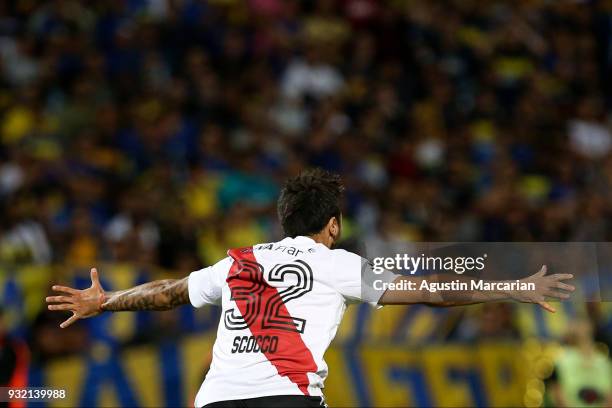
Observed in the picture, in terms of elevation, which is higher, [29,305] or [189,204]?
[189,204]

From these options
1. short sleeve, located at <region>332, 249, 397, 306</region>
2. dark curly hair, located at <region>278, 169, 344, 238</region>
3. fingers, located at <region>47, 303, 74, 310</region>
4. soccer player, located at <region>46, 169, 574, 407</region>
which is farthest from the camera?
fingers, located at <region>47, 303, 74, 310</region>

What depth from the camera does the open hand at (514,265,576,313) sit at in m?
5.11

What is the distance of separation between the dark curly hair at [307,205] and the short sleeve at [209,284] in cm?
33

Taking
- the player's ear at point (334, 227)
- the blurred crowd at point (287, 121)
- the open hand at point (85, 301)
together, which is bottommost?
the open hand at point (85, 301)

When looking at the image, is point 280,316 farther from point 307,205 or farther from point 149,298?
point 149,298

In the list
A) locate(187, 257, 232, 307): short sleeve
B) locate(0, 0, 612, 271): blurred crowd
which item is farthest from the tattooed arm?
locate(0, 0, 612, 271): blurred crowd

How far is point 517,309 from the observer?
8.44 metres

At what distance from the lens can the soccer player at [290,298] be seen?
468 centimetres

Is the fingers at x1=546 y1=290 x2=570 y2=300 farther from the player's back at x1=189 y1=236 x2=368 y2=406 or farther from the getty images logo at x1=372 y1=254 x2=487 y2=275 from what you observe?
the player's back at x1=189 y1=236 x2=368 y2=406

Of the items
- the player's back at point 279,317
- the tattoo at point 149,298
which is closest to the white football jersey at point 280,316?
the player's back at point 279,317

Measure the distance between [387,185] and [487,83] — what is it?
8.02 feet

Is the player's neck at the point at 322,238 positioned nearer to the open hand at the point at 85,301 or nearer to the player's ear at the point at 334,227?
the player's ear at the point at 334,227

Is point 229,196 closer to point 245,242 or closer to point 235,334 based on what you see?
point 245,242

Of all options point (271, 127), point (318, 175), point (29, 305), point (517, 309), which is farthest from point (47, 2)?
point (318, 175)
